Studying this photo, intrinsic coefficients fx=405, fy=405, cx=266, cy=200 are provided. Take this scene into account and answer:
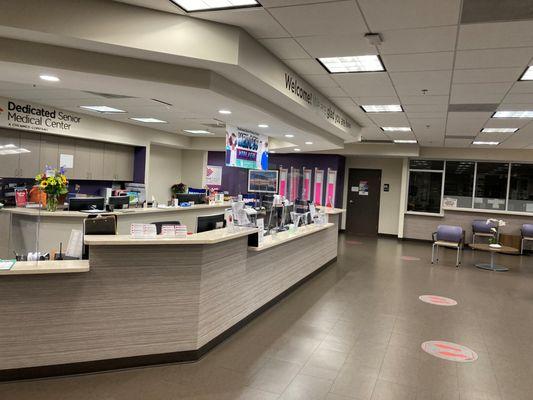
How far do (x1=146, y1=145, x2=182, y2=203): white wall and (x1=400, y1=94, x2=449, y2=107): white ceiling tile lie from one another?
318 inches

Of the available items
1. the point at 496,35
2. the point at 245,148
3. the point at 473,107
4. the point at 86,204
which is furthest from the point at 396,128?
the point at 86,204

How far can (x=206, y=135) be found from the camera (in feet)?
38.5

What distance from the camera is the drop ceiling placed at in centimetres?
294

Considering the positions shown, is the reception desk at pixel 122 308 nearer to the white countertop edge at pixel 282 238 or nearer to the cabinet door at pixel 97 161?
the white countertop edge at pixel 282 238

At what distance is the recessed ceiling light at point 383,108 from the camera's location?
627cm

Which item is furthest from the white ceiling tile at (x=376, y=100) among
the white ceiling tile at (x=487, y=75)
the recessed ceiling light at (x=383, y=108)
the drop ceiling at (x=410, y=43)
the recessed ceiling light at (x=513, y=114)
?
the recessed ceiling light at (x=513, y=114)

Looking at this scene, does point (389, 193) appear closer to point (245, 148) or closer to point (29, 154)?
point (245, 148)

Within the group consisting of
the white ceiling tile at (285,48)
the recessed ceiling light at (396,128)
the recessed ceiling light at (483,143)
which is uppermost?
the white ceiling tile at (285,48)

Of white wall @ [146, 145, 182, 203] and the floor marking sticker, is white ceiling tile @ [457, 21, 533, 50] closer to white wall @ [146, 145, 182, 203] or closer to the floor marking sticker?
the floor marking sticker

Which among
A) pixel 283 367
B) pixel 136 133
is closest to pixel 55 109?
pixel 136 133

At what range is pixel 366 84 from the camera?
5.05 m

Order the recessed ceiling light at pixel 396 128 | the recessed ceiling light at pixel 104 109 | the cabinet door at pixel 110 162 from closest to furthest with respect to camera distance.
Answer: the recessed ceiling light at pixel 104 109 → the recessed ceiling light at pixel 396 128 → the cabinet door at pixel 110 162

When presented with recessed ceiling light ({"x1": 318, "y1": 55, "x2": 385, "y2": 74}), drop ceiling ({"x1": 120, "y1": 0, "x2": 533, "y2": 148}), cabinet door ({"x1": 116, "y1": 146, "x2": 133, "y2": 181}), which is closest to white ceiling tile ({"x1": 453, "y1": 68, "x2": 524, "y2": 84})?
drop ceiling ({"x1": 120, "y1": 0, "x2": 533, "y2": 148})

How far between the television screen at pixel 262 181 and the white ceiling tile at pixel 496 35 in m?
10.1
